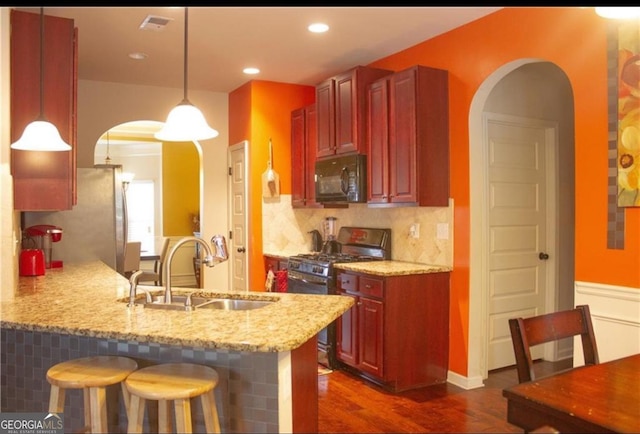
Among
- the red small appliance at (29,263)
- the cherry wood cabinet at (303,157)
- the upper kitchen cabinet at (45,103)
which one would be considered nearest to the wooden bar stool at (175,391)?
the upper kitchen cabinet at (45,103)

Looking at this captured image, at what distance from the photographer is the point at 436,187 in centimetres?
388

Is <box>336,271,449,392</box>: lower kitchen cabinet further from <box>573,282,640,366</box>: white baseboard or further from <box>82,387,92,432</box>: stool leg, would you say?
<box>82,387,92,432</box>: stool leg

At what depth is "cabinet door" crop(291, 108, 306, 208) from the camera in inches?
211

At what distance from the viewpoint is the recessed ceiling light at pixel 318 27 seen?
12.5 feet

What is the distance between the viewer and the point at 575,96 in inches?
118

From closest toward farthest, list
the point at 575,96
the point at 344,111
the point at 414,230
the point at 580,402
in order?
1. the point at 580,402
2. the point at 575,96
3. the point at 414,230
4. the point at 344,111

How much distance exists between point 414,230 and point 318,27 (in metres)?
1.83

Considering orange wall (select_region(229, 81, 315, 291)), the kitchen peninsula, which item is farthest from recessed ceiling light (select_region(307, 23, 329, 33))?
the kitchen peninsula

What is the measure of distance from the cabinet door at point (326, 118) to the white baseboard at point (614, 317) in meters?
2.56

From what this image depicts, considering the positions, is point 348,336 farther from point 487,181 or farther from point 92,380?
point 92,380

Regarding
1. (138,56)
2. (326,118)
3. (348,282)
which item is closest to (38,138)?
(138,56)

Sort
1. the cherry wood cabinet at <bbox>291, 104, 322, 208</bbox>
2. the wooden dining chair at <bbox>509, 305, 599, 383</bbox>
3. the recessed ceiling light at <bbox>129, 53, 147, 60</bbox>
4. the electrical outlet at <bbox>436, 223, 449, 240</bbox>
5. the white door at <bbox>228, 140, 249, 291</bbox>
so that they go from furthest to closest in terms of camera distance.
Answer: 1. the white door at <bbox>228, 140, 249, 291</bbox>
2. the cherry wood cabinet at <bbox>291, 104, 322, 208</bbox>
3. the recessed ceiling light at <bbox>129, 53, 147, 60</bbox>
4. the electrical outlet at <bbox>436, 223, 449, 240</bbox>
5. the wooden dining chair at <bbox>509, 305, 599, 383</bbox>

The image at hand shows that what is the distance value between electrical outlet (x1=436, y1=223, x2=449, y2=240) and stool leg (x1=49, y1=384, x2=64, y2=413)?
2.83 meters

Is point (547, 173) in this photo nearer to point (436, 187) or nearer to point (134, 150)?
point (436, 187)
